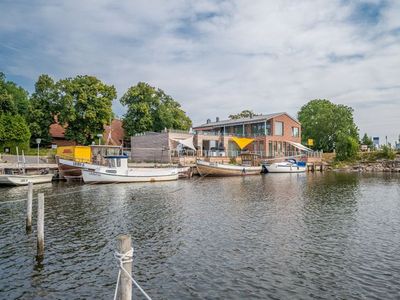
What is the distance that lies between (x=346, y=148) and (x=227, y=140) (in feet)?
88.8

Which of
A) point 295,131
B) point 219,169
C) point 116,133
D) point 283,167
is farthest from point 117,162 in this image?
point 295,131

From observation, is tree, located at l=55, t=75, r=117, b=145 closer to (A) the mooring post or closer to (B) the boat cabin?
(B) the boat cabin

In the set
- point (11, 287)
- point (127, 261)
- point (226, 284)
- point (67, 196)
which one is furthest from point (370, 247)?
point (67, 196)

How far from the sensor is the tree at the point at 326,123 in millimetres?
76000

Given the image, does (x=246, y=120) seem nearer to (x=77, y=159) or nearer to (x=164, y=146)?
(x=164, y=146)

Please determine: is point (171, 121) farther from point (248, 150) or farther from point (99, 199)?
point (99, 199)

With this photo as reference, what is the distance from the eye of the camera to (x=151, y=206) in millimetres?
21453

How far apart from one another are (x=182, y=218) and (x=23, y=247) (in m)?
7.88

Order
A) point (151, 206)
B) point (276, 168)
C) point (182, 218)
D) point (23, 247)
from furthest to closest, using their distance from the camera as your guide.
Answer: point (276, 168), point (151, 206), point (182, 218), point (23, 247)

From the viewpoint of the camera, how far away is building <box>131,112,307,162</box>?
173 ft

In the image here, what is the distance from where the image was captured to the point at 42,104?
51.2 m

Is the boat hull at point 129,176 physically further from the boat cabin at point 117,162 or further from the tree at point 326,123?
the tree at point 326,123

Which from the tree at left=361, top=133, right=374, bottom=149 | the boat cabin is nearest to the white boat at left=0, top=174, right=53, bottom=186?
the boat cabin

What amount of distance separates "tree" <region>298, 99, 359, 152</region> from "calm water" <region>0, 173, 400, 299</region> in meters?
58.2
